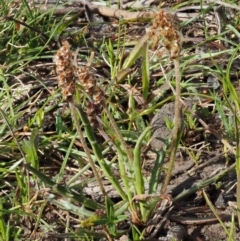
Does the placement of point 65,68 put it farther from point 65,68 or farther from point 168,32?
point 168,32

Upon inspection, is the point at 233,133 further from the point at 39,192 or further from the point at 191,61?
the point at 39,192

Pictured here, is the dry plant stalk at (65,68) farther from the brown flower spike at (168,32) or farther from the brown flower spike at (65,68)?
the brown flower spike at (168,32)

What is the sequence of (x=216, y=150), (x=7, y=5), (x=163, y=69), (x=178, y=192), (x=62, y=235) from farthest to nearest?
1. (x=7, y=5)
2. (x=163, y=69)
3. (x=216, y=150)
4. (x=178, y=192)
5. (x=62, y=235)

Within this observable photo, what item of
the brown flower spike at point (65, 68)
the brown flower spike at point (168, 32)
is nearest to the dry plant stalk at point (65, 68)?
the brown flower spike at point (65, 68)

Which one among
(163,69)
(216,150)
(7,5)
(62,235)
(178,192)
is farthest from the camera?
(7,5)

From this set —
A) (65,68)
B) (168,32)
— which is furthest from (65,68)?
(168,32)

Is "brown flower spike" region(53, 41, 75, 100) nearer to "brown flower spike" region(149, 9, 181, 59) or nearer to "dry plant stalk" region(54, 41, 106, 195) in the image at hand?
"dry plant stalk" region(54, 41, 106, 195)

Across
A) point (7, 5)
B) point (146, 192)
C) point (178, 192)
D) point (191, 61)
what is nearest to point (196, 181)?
point (178, 192)

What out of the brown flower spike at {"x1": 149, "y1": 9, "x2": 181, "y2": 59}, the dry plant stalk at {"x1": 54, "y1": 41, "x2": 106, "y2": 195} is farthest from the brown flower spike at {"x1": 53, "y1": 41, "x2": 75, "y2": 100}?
the brown flower spike at {"x1": 149, "y1": 9, "x2": 181, "y2": 59}
